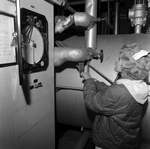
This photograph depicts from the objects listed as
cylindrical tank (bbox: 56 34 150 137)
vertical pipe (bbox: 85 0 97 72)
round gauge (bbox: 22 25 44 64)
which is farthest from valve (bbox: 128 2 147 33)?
round gauge (bbox: 22 25 44 64)

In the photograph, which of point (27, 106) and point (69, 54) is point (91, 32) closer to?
point (69, 54)

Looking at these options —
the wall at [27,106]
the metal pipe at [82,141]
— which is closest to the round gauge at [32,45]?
the wall at [27,106]

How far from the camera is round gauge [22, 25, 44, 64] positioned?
35.8 inches

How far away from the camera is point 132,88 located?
89cm

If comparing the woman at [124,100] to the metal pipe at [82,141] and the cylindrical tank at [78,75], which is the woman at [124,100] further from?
the metal pipe at [82,141]

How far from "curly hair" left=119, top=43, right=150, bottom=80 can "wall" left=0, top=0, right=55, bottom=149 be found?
55cm

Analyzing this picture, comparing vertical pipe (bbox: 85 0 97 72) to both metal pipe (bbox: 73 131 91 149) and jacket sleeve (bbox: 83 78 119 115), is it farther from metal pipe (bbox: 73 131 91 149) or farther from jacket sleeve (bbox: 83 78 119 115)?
metal pipe (bbox: 73 131 91 149)

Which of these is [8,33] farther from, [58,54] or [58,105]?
[58,105]

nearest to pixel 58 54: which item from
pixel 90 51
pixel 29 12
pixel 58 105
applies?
pixel 90 51

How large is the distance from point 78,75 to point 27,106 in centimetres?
56

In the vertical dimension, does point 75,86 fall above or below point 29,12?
below

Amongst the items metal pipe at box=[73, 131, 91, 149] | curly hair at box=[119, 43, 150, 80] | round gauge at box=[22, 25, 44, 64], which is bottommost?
metal pipe at box=[73, 131, 91, 149]

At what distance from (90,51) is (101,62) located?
5.8 inches

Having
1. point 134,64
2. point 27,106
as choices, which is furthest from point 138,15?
point 27,106
